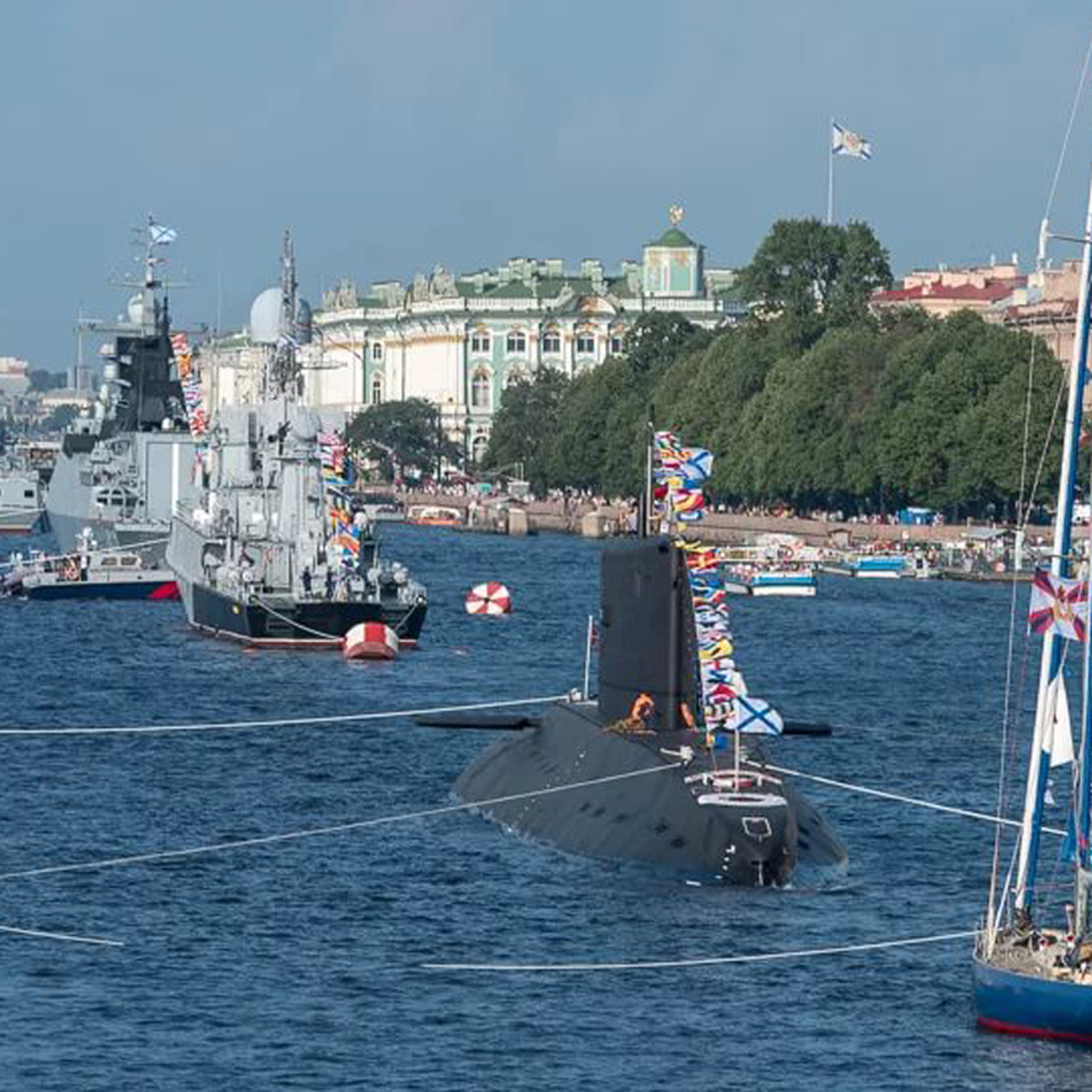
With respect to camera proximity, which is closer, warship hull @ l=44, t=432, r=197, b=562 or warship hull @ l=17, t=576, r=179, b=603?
warship hull @ l=17, t=576, r=179, b=603

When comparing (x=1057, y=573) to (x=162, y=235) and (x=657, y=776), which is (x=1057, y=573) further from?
(x=162, y=235)

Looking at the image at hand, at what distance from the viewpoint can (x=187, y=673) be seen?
84500mm

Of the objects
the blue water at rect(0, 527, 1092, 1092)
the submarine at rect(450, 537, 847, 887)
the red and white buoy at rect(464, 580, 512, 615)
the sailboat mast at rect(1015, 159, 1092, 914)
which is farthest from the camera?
the red and white buoy at rect(464, 580, 512, 615)

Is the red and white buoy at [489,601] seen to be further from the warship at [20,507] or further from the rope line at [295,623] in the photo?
the warship at [20,507]

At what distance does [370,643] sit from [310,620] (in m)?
3.34

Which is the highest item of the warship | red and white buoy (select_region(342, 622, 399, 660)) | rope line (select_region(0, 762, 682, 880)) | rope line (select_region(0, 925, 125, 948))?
the warship

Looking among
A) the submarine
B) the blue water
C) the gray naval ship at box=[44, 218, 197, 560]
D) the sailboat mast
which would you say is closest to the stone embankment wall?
the gray naval ship at box=[44, 218, 197, 560]

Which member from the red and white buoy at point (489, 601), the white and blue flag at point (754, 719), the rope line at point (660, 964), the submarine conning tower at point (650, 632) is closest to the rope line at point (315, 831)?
the submarine conning tower at point (650, 632)

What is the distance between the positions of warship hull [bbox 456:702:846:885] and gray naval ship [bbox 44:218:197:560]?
73.9 metres

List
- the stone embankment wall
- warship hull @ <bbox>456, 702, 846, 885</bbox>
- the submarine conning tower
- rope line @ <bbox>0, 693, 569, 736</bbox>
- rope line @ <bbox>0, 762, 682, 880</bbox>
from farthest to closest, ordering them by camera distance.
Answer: the stone embankment wall → rope line @ <bbox>0, 693, 569, 736</bbox> → rope line @ <bbox>0, 762, 682, 880</bbox> → the submarine conning tower → warship hull @ <bbox>456, 702, 846, 885</bbox>

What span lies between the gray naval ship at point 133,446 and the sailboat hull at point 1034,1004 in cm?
9053

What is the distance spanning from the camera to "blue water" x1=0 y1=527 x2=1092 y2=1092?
113 feet

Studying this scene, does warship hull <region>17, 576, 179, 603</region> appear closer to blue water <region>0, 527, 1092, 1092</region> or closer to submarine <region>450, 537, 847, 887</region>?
blue water <region>0, 527, 1092, 1092</region>

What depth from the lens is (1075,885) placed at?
34.0 meters
